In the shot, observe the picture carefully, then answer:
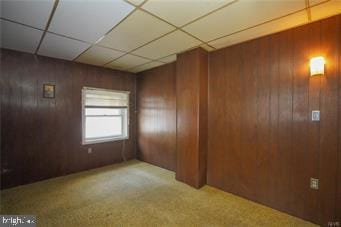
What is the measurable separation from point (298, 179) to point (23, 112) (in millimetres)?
4444

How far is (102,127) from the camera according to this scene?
431 centimetres

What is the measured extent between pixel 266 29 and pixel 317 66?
768 mm

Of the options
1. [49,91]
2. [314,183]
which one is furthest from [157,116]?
[314,183]

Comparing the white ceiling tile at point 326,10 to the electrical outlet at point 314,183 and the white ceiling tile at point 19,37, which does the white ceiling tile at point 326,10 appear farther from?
the white ceiling tile at point 19,37

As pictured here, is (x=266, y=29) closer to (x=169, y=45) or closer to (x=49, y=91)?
(x=169, y=45)

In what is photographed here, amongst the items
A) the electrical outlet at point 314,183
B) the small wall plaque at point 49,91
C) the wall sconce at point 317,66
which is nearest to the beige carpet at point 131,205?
the electrical outlet at point 314,183

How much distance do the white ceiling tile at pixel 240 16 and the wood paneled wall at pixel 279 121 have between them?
19.2 inches

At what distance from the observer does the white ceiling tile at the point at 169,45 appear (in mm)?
2549

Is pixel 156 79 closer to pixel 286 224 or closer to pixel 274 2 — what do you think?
pixel 274 2

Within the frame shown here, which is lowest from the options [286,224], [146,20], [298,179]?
[286,224]

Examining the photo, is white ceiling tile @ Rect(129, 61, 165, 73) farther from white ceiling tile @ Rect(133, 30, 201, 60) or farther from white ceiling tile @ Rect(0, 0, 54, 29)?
white ceiling tile @ Rect(0, 0, 54, 29)

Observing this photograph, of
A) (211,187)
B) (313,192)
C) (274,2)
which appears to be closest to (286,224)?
(313,192)

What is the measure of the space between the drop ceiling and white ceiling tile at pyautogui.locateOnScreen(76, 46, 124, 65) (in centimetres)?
4

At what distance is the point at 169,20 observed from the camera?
81.8 inches
